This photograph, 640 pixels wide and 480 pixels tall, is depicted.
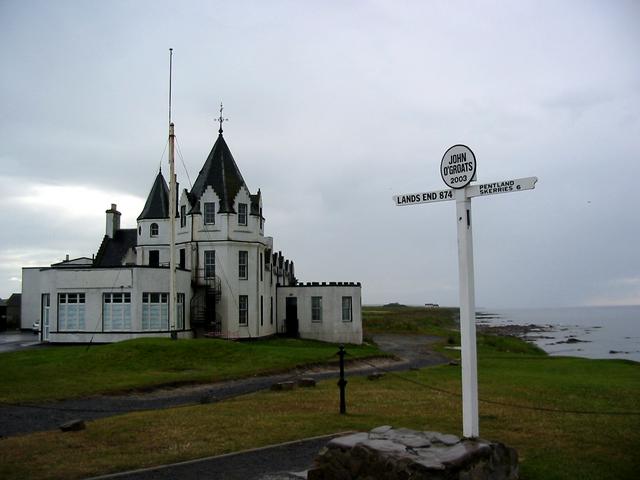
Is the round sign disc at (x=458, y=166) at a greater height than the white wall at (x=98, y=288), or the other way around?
the round sign disc at (x=458, y=166)

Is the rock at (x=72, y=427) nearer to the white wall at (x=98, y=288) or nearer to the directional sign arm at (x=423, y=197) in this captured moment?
the directional sign arm at (x=423, y=197)

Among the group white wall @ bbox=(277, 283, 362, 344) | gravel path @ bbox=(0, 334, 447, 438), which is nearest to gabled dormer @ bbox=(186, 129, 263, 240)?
white wall @ bbox=(277, 283, 362, 344)

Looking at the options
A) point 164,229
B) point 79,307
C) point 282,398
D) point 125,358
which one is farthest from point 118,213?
point 282,398

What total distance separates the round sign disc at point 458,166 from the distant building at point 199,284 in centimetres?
2603

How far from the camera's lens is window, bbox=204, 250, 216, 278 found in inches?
1549

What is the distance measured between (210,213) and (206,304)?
232 inches

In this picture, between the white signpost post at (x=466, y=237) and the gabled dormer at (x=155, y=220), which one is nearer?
the white signpost post at (x=466, y=237)

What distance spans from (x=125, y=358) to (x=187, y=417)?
42.5ft

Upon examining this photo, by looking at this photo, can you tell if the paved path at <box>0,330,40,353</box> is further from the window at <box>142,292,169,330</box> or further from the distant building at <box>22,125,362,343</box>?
the window at <box>142,292,169,330</box>

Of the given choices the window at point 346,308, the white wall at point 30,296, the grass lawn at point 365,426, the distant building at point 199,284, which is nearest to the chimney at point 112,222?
the distant building at point 199,284

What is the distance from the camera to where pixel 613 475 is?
9195 millimetres

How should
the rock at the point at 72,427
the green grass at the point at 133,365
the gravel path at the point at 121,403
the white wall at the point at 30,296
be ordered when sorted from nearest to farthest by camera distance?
the rock at the point at 72,427 → the gravel path at the point at 121,403 → the green grass at the point at 133,365 → the white wall at the point at 30,296

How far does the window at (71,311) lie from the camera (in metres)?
34.3

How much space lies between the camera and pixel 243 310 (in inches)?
1563
